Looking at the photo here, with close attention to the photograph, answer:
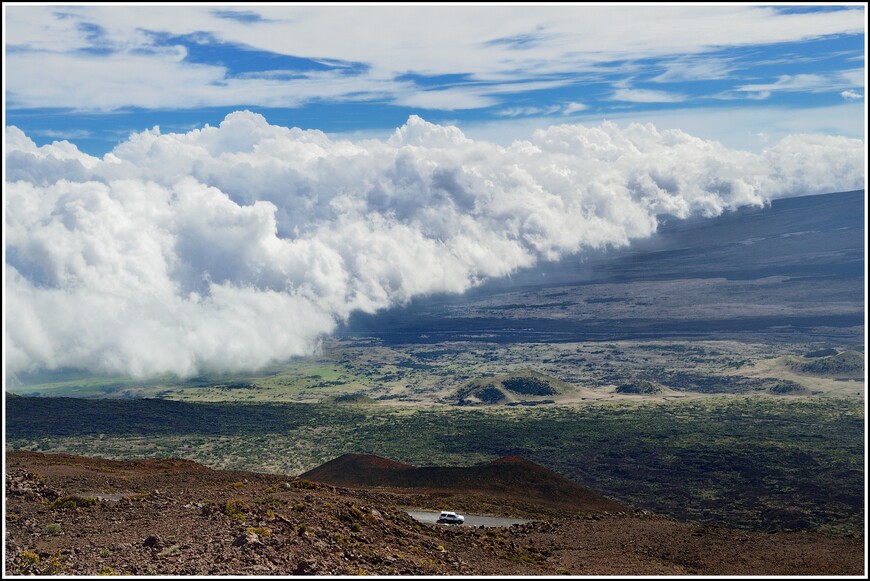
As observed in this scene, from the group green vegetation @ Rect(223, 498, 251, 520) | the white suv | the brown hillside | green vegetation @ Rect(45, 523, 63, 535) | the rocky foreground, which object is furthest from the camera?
the brown hillside

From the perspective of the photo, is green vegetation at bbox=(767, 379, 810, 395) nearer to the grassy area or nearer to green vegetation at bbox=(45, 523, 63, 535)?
the grassy area

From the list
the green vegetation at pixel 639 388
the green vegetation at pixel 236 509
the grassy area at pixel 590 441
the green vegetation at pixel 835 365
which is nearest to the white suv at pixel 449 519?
the green vegetation at pixel 236 509

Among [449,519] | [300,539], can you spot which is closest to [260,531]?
[300,539]

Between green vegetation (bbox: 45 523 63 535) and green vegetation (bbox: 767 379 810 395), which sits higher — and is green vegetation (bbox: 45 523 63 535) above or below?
above

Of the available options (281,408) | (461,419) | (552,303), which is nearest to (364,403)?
(281,408)

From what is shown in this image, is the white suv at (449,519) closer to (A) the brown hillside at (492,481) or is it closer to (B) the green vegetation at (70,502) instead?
(A) the brown hillside at (492,481)

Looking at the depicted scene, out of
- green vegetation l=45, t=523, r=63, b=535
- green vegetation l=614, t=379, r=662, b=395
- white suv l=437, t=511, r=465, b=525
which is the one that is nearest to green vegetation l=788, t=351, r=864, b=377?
green vegetation l=614, t=379, r=662, b=395

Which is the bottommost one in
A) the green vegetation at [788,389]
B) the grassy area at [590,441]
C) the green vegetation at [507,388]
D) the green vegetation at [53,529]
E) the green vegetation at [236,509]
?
the green vegetation at [788,389]
